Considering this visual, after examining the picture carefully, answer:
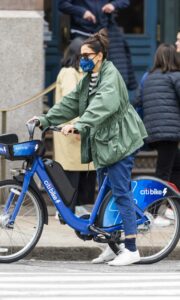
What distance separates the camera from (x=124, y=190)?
9.65m

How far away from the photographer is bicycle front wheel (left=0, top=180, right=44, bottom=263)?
975 centimetres

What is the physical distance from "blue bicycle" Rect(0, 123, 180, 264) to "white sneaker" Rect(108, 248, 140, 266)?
12 cm

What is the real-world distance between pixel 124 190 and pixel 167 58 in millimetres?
2229

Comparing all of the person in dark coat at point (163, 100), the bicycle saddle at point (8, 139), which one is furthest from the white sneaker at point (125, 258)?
the person in dark coat at point (163, 100)

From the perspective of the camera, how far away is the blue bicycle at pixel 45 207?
9719mm

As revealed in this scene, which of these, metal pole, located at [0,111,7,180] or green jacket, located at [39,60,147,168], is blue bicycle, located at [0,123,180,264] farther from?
metal pole, located at [0,111,7,180]

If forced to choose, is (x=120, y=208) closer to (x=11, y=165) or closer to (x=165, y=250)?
(x=165, y=250)

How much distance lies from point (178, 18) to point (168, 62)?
3780mm

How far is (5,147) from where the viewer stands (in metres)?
9.72

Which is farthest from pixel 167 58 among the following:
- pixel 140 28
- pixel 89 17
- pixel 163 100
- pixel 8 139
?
pixel 140 28

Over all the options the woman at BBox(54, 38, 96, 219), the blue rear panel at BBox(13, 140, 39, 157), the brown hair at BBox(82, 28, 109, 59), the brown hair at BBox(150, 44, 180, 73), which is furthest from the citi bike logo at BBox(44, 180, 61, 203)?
the brown hair at BBox(150, 44, 180, 73)

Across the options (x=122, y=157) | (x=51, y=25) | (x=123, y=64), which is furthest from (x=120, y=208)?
(x=51, y=25)

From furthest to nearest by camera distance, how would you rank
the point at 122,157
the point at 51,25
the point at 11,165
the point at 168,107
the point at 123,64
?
the point at 51,25
the point at 123,64
the point at 11,165
the point at 168,107
the point at 122,157

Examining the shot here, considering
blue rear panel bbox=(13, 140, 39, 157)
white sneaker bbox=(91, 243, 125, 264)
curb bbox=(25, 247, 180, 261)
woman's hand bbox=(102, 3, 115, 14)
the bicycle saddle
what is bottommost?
curb bbox=(25, 247, 180, 261)
